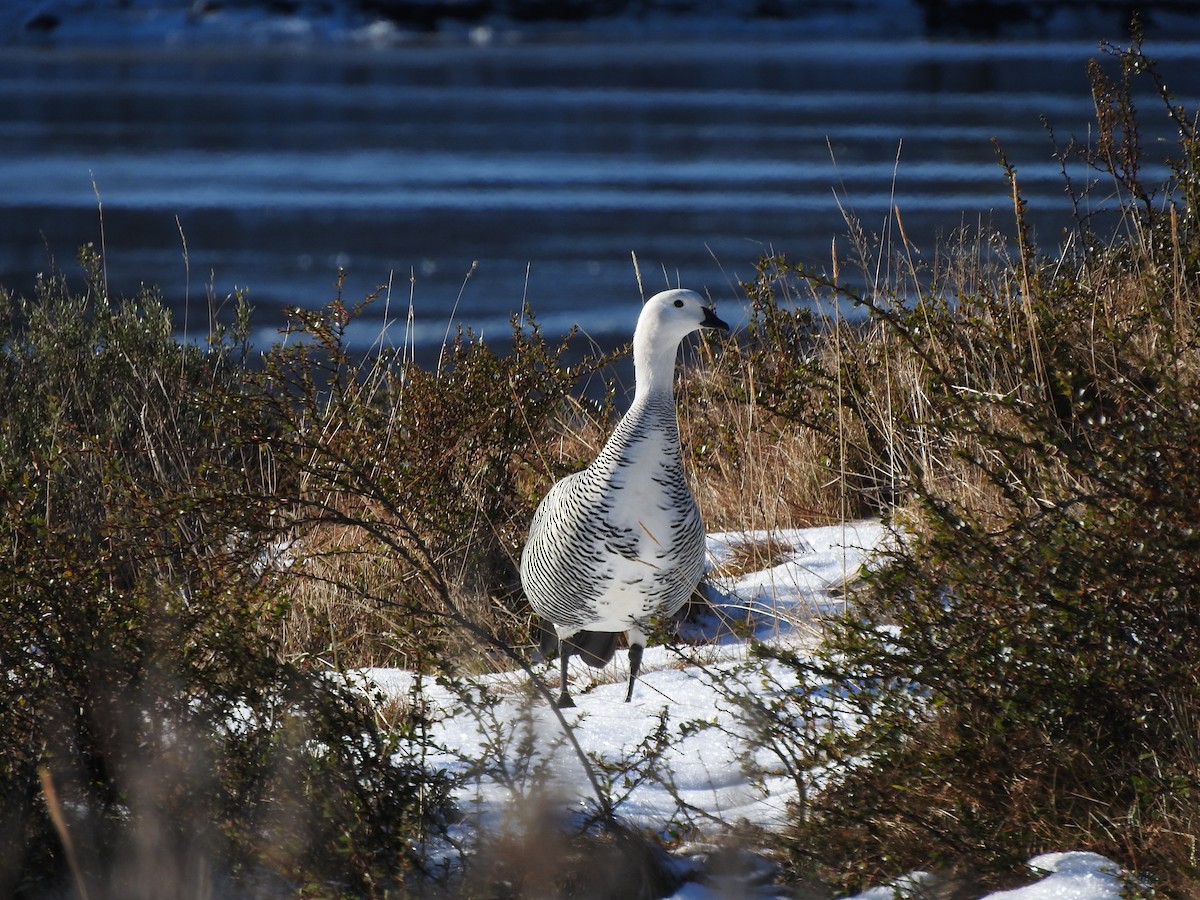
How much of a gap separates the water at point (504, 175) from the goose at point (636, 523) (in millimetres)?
1910

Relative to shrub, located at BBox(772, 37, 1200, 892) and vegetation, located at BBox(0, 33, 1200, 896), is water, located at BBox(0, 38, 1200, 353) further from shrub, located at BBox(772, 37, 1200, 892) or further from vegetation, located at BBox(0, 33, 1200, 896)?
shrub, located at BBox(772, 37, 1200, 892)

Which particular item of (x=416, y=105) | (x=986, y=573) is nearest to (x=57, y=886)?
(x=986, y=573)

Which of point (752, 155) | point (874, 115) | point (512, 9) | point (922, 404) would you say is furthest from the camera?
point (512, 9)

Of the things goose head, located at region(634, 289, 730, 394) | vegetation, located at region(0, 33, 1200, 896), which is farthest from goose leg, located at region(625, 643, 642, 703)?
goose head, located at region(634, 289, 730, 394)

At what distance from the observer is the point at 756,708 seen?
9.04 feet

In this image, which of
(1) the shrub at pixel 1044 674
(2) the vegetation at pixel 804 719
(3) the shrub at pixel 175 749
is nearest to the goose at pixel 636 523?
(2) the vegetation at pixel 804 719

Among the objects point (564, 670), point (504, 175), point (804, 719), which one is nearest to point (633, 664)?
point (564, 670)

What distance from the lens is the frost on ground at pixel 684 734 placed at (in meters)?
2.64

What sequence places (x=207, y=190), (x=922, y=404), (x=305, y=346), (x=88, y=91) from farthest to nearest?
(x=88, y=91)
(x=207, y=190)
(x=305, y=346)
(x=922, y=404)

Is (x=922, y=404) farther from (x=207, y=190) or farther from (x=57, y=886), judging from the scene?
(x=207, y=190)

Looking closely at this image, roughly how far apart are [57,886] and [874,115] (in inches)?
1103

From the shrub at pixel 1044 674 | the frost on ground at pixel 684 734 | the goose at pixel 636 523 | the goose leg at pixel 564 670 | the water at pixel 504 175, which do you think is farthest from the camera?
the water at pixel 504 175

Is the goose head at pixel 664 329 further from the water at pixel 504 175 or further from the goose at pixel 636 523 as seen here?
the water at pixel 504 175

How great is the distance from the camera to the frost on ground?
104 inches
